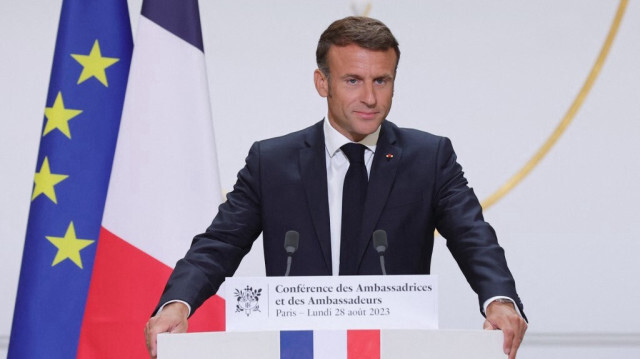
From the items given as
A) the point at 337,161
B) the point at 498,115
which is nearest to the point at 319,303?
the point at 337,161

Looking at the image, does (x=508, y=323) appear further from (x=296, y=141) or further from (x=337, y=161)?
(x=296, y=141)

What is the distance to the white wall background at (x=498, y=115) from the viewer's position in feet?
12.5

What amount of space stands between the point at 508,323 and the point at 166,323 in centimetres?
72

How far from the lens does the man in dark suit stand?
214cm

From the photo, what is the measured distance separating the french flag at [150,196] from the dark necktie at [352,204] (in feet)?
3.38

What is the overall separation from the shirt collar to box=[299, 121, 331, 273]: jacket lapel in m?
0.02

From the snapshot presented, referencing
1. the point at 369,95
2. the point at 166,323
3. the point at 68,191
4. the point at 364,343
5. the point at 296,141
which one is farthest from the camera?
the point at 68,191

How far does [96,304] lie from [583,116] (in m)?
2.19

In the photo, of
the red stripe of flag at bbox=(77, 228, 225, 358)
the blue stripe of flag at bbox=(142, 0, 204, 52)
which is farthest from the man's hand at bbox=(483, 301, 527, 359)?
the blue stripe of flag at bbox=(142, 0, 204, 52)

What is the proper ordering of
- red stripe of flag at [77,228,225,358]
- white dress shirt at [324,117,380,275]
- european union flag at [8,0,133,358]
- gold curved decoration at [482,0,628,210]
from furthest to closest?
gold curved decoration at [482,0,628,210] < european union flag at [8,0,133,358] < red stripe of flag at [77,228,225,358] < white dress shirt at [324,117,380,275]

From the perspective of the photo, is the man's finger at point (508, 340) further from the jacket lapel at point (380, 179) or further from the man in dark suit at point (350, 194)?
the jacket lapel at point (380, 179)

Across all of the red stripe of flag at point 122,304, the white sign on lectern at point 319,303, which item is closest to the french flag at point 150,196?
the red stripe of flag at point 122,304

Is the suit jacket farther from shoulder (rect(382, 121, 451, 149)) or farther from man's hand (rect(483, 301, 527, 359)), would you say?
man's hand (rect(483, 301, 527, 359))

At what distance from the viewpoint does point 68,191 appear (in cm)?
324
